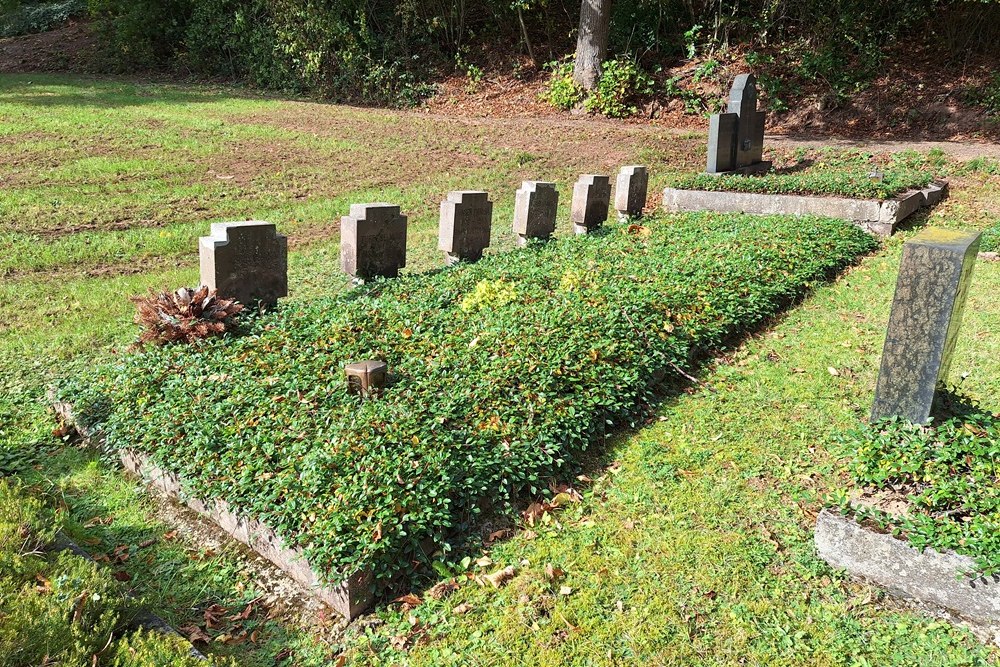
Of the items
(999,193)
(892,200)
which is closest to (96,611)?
(892,200)

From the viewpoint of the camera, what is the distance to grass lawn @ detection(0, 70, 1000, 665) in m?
3.32

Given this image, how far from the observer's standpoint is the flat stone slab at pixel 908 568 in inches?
129

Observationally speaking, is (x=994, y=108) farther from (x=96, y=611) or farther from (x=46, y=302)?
(x=96, y=611)

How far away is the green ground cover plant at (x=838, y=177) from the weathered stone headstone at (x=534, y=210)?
10.7ft

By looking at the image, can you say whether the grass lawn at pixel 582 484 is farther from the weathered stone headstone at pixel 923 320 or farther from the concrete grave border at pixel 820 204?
the weathered stone headstone at pixel 923 320

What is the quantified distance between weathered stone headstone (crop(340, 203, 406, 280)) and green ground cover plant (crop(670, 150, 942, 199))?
217 inches

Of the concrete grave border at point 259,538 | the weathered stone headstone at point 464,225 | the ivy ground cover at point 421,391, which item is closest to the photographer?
the concrete grave border at point 259,538

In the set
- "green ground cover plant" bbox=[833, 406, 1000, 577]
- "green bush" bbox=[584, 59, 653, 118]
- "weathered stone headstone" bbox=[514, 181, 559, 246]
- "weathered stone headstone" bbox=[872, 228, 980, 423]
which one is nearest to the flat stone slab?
"green ground cover plant" bbox=[833, 406, 1000, 577]

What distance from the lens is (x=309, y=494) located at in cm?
381

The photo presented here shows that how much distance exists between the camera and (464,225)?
7.77 m

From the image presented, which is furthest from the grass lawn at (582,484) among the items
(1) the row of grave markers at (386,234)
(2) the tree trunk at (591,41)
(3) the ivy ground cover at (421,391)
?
(2) the tree trunk at (591,41)

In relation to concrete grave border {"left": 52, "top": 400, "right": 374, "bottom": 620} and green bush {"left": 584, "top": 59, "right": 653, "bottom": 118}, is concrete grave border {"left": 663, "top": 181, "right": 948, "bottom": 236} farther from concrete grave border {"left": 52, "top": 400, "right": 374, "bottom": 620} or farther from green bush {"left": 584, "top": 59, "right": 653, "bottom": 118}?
concrete grave border {"left": 52, "top": 400, "right": 374, "bottom": 620}

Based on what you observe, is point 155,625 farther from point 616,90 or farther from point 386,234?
point 616,90

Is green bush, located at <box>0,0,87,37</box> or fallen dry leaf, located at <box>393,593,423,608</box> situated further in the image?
green bush, located at <box>0,0,87,37</box>
